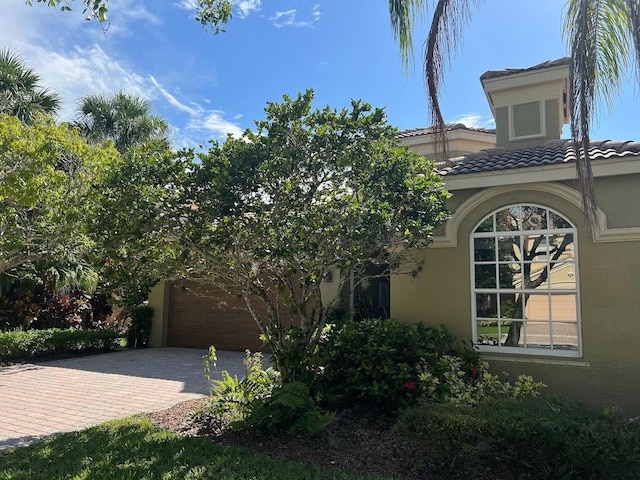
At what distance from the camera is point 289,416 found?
5965 mm

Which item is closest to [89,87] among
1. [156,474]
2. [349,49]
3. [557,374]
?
[349,49]

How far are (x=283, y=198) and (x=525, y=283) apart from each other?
442cm

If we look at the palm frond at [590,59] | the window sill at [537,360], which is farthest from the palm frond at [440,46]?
the window sill at [537,360]

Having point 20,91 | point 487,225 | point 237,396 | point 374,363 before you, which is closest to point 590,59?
point 487,225

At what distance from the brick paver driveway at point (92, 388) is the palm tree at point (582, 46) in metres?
6.82

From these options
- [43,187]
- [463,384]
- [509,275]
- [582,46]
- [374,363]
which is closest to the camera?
[582,46]

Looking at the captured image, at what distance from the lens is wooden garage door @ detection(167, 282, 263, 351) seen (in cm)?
1451

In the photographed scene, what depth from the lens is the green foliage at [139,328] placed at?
15.7 meters

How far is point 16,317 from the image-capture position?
15.3m

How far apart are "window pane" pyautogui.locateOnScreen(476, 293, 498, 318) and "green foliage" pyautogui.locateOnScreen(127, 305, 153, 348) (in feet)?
37.7

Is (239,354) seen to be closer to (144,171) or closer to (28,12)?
(144,171)

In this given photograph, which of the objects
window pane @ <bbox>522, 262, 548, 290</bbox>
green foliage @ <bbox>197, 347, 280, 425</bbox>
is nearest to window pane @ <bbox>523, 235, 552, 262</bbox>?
window pane @ <bbox>522, 262, 548, 290</bbox>

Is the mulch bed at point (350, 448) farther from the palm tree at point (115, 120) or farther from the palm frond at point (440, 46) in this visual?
the palm tree at point (115, 120)

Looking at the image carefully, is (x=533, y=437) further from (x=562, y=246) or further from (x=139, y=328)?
(x=139, y=328)
